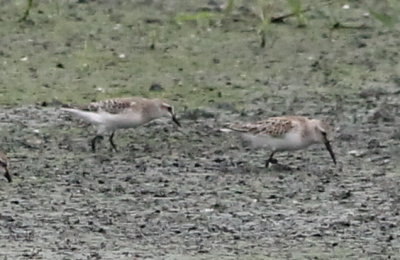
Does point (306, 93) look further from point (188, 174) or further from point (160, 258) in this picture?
point (160, 258)

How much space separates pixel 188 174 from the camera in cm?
1115

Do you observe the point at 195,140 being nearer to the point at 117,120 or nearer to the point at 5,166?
the point at 117,120

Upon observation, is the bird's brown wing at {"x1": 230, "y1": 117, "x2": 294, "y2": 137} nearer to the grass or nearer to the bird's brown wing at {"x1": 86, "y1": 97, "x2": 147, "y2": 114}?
the bird's brown wing at {"x1": 86, "y1": 97, "x2": 147, "y2": 114}

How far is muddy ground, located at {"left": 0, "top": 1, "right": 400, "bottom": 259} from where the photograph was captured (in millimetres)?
9195

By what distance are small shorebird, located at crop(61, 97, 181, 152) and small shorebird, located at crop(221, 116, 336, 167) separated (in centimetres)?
91

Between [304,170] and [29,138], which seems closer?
[304,170]

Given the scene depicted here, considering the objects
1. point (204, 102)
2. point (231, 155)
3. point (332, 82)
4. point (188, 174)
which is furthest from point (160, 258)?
point (332, 82)

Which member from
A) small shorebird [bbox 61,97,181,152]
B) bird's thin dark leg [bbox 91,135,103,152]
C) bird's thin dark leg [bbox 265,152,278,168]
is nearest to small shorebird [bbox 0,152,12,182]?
bird's thin dark leg [bbox 91,135,103,152]

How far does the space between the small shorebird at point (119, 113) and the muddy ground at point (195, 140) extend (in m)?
0.17

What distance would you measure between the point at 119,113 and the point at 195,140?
0.64 meters

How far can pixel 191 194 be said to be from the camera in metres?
10.5

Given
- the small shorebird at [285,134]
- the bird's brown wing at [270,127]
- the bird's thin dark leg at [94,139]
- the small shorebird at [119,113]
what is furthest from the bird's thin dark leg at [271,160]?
the bird's thin dark leg at [94,139]

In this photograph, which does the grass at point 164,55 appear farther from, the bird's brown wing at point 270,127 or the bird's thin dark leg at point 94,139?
the bird's brown wing at point 270,127

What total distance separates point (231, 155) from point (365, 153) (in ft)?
3.34
